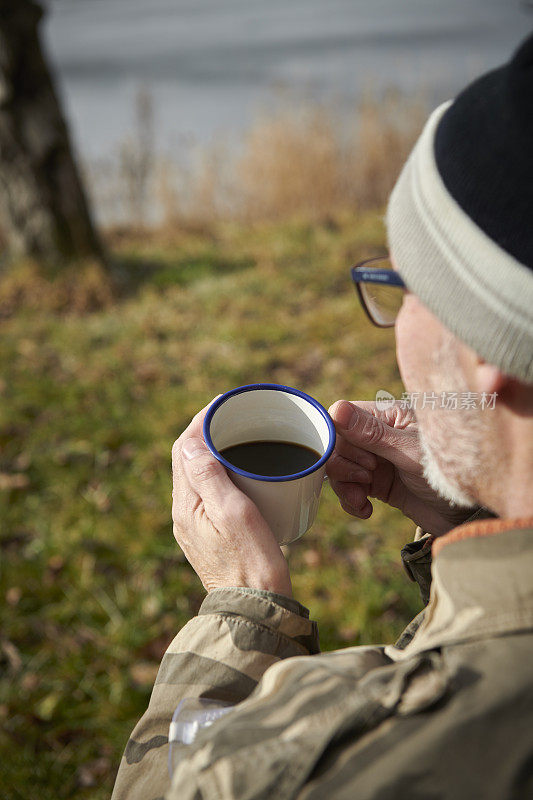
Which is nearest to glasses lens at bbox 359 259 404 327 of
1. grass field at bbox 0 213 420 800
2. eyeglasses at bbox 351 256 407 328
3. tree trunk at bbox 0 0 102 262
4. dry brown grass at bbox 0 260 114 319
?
eyeglasses at bbox 351 256 407 328

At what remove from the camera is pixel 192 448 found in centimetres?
163

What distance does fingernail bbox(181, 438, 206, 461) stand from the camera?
5.30ft

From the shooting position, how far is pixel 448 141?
1.18 meters

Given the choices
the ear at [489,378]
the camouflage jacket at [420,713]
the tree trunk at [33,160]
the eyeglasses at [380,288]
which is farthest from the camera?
the tree trunk at [33,160]

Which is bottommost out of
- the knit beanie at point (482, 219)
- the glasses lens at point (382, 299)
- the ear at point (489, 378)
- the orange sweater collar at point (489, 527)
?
the orange sweater collar at point (489, 527)

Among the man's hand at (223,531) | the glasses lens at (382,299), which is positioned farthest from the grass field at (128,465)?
the glasses lens at (382,299)

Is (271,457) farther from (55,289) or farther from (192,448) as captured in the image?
(55,289)

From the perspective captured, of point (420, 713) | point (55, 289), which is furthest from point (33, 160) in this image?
point (420, 713)

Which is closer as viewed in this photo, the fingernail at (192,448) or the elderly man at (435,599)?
the elderly man at (435,599)

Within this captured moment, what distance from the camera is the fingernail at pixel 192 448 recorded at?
162cm

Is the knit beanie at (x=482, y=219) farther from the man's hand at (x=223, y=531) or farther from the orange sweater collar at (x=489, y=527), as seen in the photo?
the man's hand at (x=223, y=531)

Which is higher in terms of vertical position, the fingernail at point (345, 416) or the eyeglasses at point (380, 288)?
the eyeglasses at point (380, 288)

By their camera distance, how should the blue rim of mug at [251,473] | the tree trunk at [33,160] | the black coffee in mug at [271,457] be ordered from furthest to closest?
the tree trunk at [33,160]
the black coffee in mug at [271,457]
the blue rim of mug at [251,473]

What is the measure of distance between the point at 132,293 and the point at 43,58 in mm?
1932
